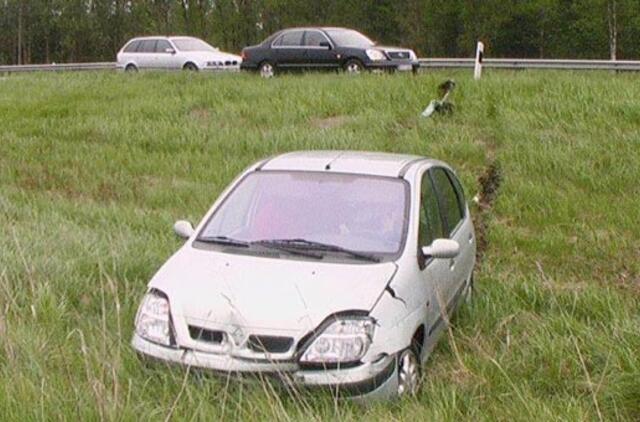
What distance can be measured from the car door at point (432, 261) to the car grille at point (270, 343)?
1089 millimetres

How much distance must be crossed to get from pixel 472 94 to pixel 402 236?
32.6 feet

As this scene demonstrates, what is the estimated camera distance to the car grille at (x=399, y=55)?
2180 centimetres

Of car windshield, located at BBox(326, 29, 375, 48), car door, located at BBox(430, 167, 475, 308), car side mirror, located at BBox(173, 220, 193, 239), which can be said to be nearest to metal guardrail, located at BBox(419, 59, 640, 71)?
car windshield, located at BBox(326, 29, 375, 48)

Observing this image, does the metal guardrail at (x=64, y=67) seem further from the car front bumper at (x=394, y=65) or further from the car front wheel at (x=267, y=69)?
the car front bumper at (x=394, y=65)

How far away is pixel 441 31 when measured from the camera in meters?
55.5

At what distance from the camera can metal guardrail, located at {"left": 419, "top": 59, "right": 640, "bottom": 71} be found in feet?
70.6

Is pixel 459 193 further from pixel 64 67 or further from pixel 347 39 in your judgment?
pixel 64 67

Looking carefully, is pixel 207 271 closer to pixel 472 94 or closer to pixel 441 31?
pixel 472 94

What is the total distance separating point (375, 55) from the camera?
21.0 meters

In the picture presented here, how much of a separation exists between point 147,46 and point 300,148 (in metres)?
17.0

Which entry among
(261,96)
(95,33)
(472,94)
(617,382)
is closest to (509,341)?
(617,382)

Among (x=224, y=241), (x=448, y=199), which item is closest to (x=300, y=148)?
(x=448, y=199)

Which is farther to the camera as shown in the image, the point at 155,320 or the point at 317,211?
the point at 317,211

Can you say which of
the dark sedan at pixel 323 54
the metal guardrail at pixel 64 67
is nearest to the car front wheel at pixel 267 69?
the dark sedan at pixel 323 54
